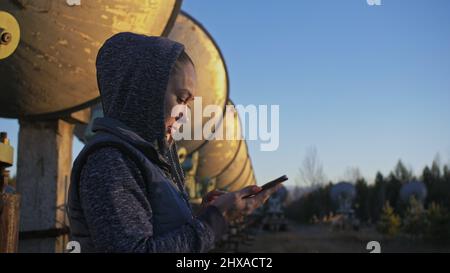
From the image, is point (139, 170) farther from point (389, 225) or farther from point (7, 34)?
point (389, 225)

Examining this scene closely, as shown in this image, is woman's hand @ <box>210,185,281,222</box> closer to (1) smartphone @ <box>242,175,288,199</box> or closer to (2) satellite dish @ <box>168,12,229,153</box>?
(1) smartphone @ <box>242,175,288,199</box>

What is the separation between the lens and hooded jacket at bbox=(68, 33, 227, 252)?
1408 mm

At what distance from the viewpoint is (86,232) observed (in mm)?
1530

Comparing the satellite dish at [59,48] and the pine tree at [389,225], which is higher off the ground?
the satellite dish at [59,48]

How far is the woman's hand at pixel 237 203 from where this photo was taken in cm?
157

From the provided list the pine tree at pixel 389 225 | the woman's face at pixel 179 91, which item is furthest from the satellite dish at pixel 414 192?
the woman's face at pixel 179 91

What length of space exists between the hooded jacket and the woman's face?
4 centimetres

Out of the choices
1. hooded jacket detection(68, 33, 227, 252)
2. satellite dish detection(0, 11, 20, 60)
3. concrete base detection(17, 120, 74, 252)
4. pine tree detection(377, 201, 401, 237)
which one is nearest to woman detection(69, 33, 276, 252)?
hooded jacket detection(68, 33, 227, 252)

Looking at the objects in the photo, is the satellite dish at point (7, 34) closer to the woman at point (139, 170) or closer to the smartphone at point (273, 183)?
the woman at point (139, 170)

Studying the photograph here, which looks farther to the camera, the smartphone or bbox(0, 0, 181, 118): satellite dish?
bbox(0, 0, 181, 118): satellite dish

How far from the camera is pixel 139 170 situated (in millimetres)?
1515

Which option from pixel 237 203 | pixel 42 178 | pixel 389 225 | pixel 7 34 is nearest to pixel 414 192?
pixel 389 225
